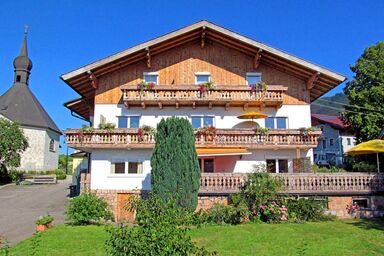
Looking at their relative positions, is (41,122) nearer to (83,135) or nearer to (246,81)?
(83,135)

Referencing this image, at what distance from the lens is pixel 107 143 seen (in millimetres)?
22062

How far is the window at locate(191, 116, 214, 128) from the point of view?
24.4 meters

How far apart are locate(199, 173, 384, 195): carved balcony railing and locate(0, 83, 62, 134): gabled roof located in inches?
1378

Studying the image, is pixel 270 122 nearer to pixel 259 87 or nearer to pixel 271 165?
pixel 259 87

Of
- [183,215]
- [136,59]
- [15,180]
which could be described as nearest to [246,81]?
[136,59]

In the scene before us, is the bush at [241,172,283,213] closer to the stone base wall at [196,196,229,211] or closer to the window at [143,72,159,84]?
the stone base wall at [196,196,229,211]

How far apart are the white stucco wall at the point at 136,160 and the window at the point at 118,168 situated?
234mm

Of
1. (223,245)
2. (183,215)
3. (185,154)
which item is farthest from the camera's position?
(185,154)

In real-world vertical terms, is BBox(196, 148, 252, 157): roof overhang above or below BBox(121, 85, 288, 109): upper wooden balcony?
below

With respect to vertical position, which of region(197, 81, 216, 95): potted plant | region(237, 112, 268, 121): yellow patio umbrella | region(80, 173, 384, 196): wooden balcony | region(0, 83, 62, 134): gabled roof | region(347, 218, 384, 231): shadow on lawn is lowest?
region(347, 218, 384, 231): shadow on lawn

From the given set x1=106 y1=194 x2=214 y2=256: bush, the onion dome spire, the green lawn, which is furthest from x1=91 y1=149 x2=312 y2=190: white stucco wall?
the onion dome spire

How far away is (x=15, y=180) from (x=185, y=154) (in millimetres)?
28775

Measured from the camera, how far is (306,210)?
58.3 feet

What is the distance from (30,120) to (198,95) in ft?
107
